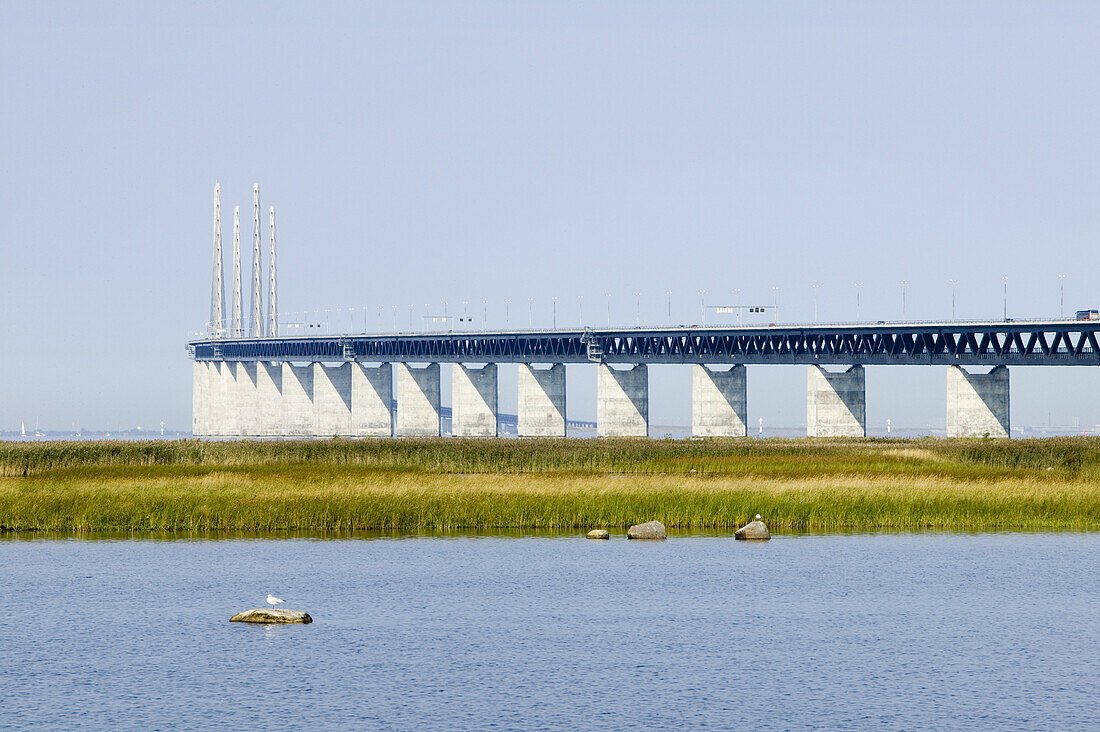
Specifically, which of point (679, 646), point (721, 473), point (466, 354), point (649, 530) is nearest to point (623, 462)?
point (721, 473)

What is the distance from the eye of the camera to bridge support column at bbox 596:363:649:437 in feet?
521

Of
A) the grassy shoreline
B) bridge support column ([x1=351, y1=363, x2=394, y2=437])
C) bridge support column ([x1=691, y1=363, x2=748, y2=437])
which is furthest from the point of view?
bridge support column ([x1=351, y1=363, x2=394, y2=437])

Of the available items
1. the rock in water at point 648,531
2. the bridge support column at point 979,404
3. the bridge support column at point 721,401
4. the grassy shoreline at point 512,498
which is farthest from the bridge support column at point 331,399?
the rock in water at point 648,531

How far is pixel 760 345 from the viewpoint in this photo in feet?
503

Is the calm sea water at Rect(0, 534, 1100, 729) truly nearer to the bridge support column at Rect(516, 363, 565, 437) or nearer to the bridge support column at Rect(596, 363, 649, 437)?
the bridge support column at Rect(596, 363, 649, 437)

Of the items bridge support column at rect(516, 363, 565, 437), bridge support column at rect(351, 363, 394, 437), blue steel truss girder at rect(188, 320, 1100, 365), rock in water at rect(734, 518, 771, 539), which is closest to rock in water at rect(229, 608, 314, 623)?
rock in water at rect(734, 518, 771, 539)

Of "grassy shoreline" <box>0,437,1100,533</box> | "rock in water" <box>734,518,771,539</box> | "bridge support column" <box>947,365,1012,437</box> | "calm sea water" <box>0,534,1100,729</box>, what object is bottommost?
"calm sea water" <box>0,534,1100,729</box>

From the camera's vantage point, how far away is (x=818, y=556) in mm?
41531

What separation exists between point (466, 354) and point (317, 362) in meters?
23.1

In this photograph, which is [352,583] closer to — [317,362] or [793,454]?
[793,454]

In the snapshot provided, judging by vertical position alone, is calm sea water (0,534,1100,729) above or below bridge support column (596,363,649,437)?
below

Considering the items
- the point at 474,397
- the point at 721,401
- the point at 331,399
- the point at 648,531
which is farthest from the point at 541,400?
the point at 648,531

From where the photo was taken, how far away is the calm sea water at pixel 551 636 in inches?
946

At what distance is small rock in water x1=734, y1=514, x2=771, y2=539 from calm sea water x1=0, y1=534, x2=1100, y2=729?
49.9 inches
